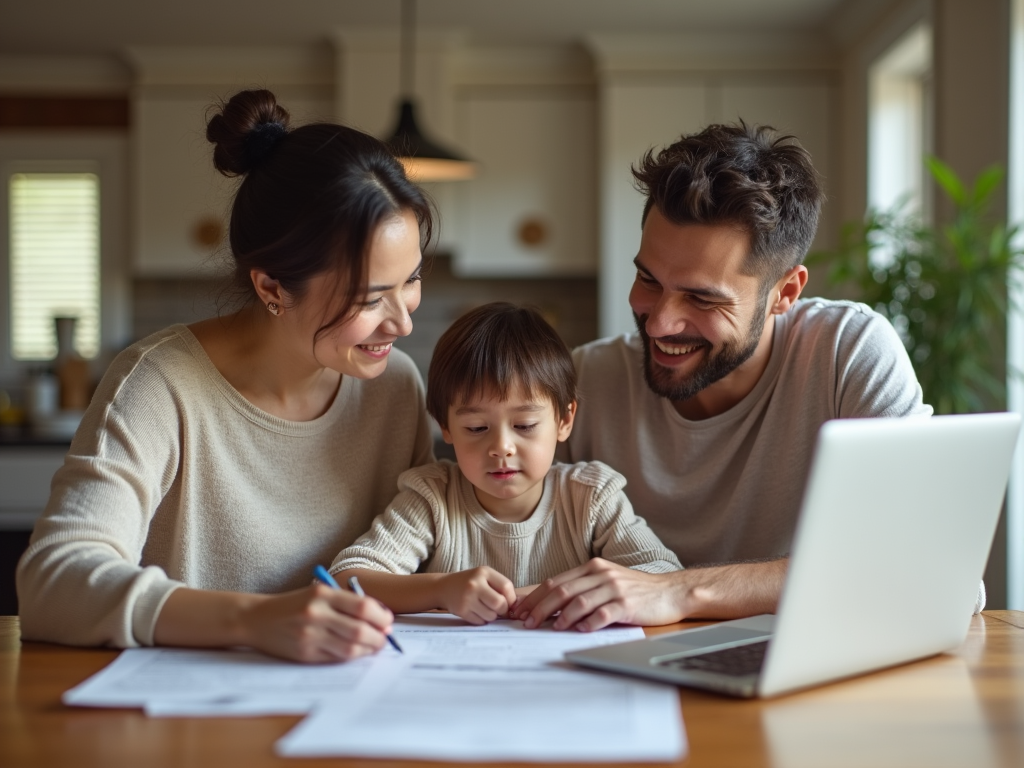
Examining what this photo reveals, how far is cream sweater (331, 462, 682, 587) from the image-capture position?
1.54 metres

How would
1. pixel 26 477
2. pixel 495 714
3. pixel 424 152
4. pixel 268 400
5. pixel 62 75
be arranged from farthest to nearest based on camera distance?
pixel 62 75
pixel 26 477
pixel 424 152
pixel 268 400
pixel 495 714

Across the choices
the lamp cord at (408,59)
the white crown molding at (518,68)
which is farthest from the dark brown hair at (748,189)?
the white crown molding at (518,68)

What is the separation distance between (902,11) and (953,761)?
12.8 feet

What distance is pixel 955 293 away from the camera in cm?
305

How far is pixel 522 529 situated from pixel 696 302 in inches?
17.7

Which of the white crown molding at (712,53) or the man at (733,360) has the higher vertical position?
the white crown molding at (712,53)

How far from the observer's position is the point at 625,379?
6.14 ft

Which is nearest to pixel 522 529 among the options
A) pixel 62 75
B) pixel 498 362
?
pixel 498 362

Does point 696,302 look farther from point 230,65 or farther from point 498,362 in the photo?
point 230,65

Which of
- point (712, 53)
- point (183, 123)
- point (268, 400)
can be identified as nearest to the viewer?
point (268, 400)

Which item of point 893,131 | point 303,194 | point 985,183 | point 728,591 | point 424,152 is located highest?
point 893,131

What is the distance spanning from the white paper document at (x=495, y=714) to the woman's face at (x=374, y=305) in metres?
0.47

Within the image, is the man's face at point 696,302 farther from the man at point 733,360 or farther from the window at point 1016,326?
the window at point 1016,326

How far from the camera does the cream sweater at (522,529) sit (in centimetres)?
154
